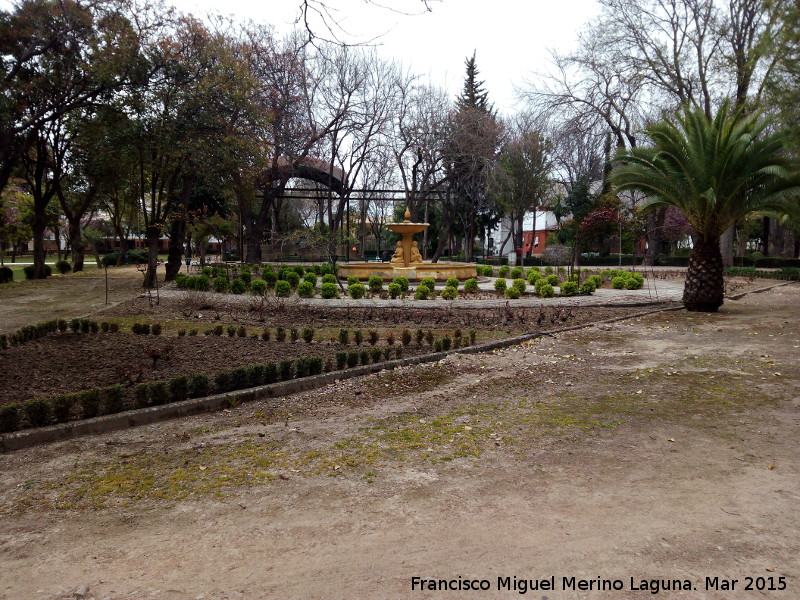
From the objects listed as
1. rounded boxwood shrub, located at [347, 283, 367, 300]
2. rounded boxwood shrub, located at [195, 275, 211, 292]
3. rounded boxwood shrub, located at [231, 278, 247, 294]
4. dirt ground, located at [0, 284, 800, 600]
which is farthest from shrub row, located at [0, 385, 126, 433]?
rounded boxwood shrub, located at [195, 275, 211, 292]

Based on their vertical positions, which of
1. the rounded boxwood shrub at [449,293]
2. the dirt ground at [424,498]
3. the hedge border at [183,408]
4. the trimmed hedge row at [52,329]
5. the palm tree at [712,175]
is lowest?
the dirt ground at [424,498]

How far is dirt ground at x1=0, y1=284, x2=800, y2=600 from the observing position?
2684 mm

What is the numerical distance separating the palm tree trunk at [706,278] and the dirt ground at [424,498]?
299 inches

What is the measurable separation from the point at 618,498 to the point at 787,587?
3.36ft

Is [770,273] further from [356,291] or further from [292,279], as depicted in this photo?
[292,279]

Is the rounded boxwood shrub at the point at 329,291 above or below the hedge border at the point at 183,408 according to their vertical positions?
above

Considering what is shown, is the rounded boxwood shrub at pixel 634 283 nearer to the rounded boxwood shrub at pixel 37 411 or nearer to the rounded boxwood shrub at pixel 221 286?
the rounded boxwood shrub at pixel 221 286

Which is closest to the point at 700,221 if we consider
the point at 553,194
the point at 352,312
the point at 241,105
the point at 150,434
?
the point at 352,312

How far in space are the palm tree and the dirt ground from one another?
7.73 meters

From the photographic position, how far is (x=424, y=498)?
3.54 m

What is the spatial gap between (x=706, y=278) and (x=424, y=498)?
39.6ft

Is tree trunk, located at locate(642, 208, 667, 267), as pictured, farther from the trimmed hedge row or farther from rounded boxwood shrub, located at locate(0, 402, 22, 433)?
rounded boxwood shrub, located at locate(0, 402, 22, 433)

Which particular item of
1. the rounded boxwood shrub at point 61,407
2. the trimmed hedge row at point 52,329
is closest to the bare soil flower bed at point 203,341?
the trimmed hedge row at point 52,329

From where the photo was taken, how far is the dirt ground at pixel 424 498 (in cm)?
268
